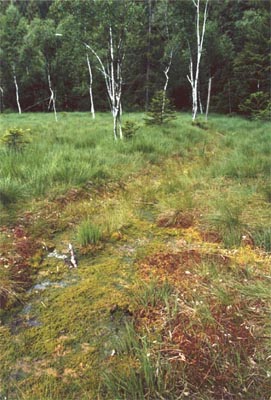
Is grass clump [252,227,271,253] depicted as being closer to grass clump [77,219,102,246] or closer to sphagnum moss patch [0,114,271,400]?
sphagnum moss patch [0,114,271,400]

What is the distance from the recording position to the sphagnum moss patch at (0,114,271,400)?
1693 millimetres

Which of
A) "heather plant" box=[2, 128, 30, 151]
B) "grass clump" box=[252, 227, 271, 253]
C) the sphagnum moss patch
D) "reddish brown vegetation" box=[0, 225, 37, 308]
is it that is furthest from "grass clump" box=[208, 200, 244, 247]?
"heather plant" box=[2, 128, 30, 151]

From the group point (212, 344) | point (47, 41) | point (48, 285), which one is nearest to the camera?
point (212, 344)

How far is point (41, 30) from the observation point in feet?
89.8

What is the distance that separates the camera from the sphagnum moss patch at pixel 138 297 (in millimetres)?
1693

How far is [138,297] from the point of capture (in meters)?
2.31

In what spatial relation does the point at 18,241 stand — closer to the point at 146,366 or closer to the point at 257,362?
the point at 146,366

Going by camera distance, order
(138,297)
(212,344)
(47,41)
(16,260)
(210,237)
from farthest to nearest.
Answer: (47,41), (210,237), (16,260), (138,297), (212,344)

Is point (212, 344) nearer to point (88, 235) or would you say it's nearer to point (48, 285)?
point (48, 285)

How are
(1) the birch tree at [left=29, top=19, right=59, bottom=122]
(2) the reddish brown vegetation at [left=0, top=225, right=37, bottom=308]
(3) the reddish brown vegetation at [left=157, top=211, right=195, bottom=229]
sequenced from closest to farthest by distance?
(2) the reddish brown vegetation at [left=0, top=225, right=37, bottom=308], (3) the reddish brown vegetation at [left=157, top=211, right=195, bottom=229], (1) the birch tree at [left=29, top=19, right=59, bottom=122]

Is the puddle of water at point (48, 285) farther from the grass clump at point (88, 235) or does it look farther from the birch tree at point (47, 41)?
the birch tree at point (47, 41)

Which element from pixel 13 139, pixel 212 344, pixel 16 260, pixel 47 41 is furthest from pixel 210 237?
pixel 47 41

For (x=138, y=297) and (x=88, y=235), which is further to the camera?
(x=88, y=235)

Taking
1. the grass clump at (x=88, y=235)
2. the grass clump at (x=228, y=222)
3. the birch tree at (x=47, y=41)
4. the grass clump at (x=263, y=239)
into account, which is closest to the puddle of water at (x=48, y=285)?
the grass clump at (x=88, y=235)
